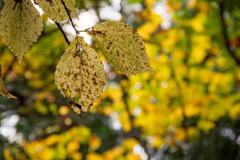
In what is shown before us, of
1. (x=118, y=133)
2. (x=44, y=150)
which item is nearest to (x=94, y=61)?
(x=44, y=150)

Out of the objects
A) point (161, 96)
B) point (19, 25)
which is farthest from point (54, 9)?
point (161, 96)

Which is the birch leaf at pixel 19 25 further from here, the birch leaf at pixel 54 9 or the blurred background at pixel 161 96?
the blurred background at pixel 161 96

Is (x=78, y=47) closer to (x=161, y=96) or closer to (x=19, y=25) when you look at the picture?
(x=19, y=25)

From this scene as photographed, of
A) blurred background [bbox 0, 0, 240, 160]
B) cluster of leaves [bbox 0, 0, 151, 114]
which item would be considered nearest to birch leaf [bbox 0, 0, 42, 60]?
cluster of leaves [bbox 0, 0, 151, 114]

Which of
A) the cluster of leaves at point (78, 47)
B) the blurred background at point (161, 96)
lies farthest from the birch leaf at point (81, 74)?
the blurred background at point (161, 96)

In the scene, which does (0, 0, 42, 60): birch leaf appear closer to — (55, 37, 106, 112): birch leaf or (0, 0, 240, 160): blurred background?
(55, 37, 106, 112): birch leaf

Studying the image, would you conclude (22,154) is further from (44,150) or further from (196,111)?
(196,111)
